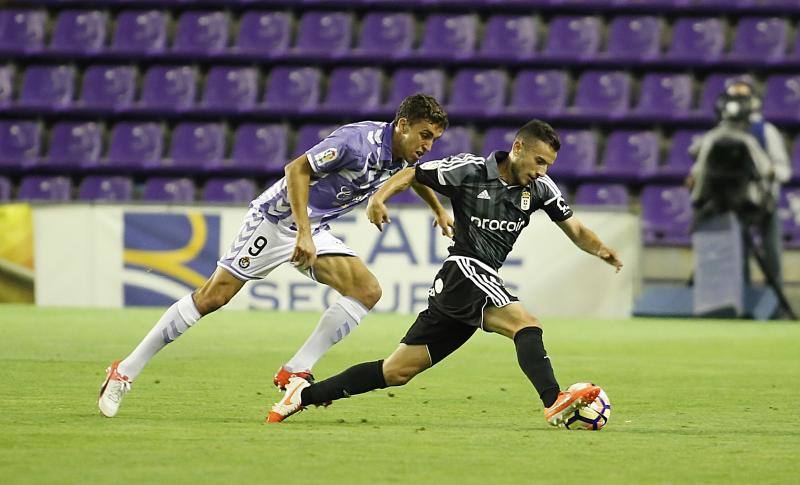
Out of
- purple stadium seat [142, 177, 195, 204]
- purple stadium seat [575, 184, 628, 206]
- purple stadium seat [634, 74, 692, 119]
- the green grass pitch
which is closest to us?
the green grass pitch

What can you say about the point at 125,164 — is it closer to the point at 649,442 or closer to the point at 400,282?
the point at 400,282

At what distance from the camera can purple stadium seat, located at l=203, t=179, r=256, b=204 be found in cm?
1859

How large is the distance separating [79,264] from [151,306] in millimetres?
980

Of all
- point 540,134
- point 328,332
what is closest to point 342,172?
point 328,332

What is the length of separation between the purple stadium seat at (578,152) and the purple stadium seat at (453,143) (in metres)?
1.17

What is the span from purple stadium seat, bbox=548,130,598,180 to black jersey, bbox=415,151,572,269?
11723mm

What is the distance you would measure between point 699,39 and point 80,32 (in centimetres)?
871

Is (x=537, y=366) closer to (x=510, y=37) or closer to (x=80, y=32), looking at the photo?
(x=510, y=37)

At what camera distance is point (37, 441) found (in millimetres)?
5719

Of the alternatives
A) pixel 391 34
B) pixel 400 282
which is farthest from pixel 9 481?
pixel 391 34

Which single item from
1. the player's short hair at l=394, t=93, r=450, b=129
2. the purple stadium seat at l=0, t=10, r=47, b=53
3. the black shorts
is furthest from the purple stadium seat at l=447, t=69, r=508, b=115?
the black shorts

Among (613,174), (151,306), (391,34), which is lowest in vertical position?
(151,306)

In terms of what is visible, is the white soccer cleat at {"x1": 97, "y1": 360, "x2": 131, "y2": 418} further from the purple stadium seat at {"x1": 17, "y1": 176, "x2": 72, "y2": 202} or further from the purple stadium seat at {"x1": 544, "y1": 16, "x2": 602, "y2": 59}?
the purple stadium seat at {"x1": 544, "y1": 16, "x2": 602, "y2": 59}

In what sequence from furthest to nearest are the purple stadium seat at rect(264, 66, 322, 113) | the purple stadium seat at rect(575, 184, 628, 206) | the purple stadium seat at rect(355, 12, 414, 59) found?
the purple stadium seat at rect(355, 12, 414, 59) < the purple stadium seat at rect(264, 66, 322, 113) < the purple stadium seat at rect(575, 184, 628, 206)
